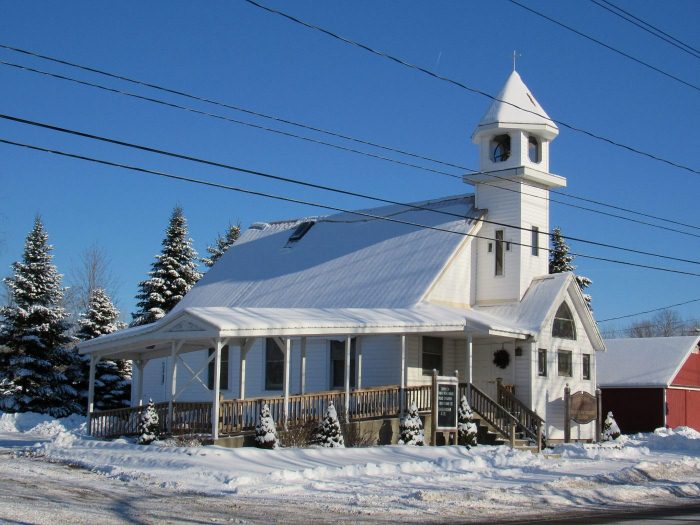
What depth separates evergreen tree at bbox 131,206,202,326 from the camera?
161 feet

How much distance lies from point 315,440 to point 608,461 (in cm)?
795

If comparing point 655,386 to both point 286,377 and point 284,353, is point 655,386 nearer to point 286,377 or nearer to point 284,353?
point 286,377

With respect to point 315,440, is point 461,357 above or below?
above

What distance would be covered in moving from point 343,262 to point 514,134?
794 cm

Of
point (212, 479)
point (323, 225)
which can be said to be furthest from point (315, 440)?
point (323, 225)

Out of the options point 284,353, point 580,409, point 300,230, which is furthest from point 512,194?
point 284,353

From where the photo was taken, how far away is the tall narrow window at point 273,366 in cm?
3250

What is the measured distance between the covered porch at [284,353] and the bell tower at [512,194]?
2.52 metres

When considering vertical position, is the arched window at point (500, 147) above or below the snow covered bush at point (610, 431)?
above

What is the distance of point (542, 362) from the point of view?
31.1 meters

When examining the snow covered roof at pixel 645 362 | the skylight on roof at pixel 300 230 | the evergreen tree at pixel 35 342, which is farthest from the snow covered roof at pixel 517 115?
the evergreen tree at pixel 35 342

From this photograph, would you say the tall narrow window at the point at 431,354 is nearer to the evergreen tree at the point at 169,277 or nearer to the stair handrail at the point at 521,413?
the stair handrail at the point at 521,413

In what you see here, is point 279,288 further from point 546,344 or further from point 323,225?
point 546,344

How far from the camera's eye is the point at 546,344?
31344 mm
